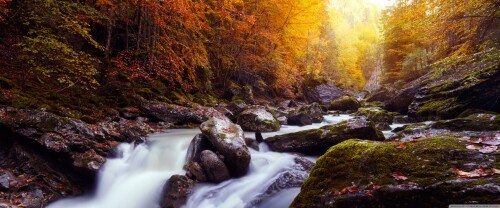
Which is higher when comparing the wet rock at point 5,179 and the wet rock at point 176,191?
the wet rock at point 5,179

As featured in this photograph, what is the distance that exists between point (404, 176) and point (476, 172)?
1.93ft

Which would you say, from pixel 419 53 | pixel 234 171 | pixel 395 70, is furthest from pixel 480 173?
pixel 395 70

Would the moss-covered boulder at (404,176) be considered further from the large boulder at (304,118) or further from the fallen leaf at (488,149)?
the large boulder at (304,118)

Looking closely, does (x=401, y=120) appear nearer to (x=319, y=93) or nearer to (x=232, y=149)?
(x=232, y=149)

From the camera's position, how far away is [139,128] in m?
8.47

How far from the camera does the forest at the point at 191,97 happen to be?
3.16 metres

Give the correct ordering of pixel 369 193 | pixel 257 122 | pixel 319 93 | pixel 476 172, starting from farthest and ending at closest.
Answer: pixel 319 93 → pixel 257 122 → pixel 369 193 → pixel 476 172

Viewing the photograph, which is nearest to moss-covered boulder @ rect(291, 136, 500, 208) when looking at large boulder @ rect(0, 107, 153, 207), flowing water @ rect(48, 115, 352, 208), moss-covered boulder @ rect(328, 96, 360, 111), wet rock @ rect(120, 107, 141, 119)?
flowing water @ rect(48, 115, 352, 208)

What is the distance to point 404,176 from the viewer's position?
2.79 meters

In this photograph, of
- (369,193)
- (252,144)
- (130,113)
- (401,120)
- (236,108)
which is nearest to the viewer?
(369,193)

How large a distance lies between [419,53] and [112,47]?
69.2 ft

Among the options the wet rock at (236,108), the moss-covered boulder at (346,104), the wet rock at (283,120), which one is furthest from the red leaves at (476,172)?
the moss-covered boulder at (346,104)

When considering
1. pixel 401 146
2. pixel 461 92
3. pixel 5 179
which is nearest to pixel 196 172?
pixel 5 179

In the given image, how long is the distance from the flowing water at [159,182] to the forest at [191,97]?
0.78ft
